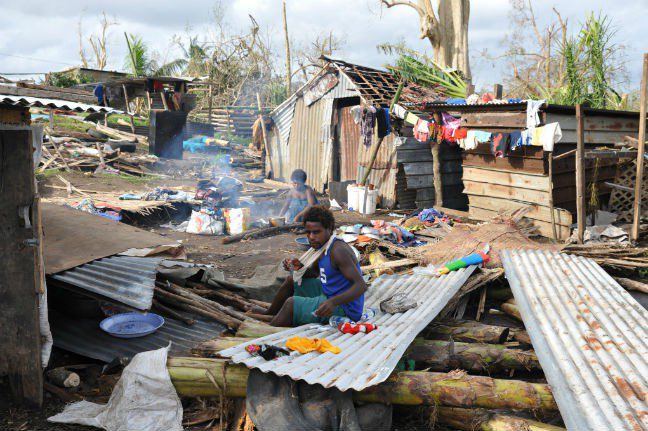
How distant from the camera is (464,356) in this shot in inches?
165

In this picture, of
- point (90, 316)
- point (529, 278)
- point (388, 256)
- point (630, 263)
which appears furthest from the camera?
point (388, 256)

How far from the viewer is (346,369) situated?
11.2ft

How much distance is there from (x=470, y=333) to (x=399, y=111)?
8.54 metres

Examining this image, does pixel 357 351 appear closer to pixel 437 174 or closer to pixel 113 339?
pixel 113 339

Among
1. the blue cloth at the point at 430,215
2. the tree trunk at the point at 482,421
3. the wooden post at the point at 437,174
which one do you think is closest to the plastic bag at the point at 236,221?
the blue cloth at the point at 430,215

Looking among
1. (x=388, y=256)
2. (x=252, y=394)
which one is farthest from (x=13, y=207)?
(x=388, y=256)

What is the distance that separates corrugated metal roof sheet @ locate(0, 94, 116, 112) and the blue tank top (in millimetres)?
2166

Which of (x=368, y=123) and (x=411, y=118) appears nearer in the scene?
(x=411, y=118)

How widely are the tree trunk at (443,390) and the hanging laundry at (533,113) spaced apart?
688 centimetres

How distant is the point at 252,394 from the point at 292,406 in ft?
0.92

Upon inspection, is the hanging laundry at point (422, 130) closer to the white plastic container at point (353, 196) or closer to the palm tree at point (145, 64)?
the white plastic container at point (353, 196)

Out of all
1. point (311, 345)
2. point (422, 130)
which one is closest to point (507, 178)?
point (422, 130)

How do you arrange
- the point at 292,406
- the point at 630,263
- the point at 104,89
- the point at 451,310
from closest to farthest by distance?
the point at 292,406 < the point at 451,310 < the point at 630,263 < the point at 104,89

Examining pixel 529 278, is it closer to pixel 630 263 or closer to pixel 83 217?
pixel 630 263
